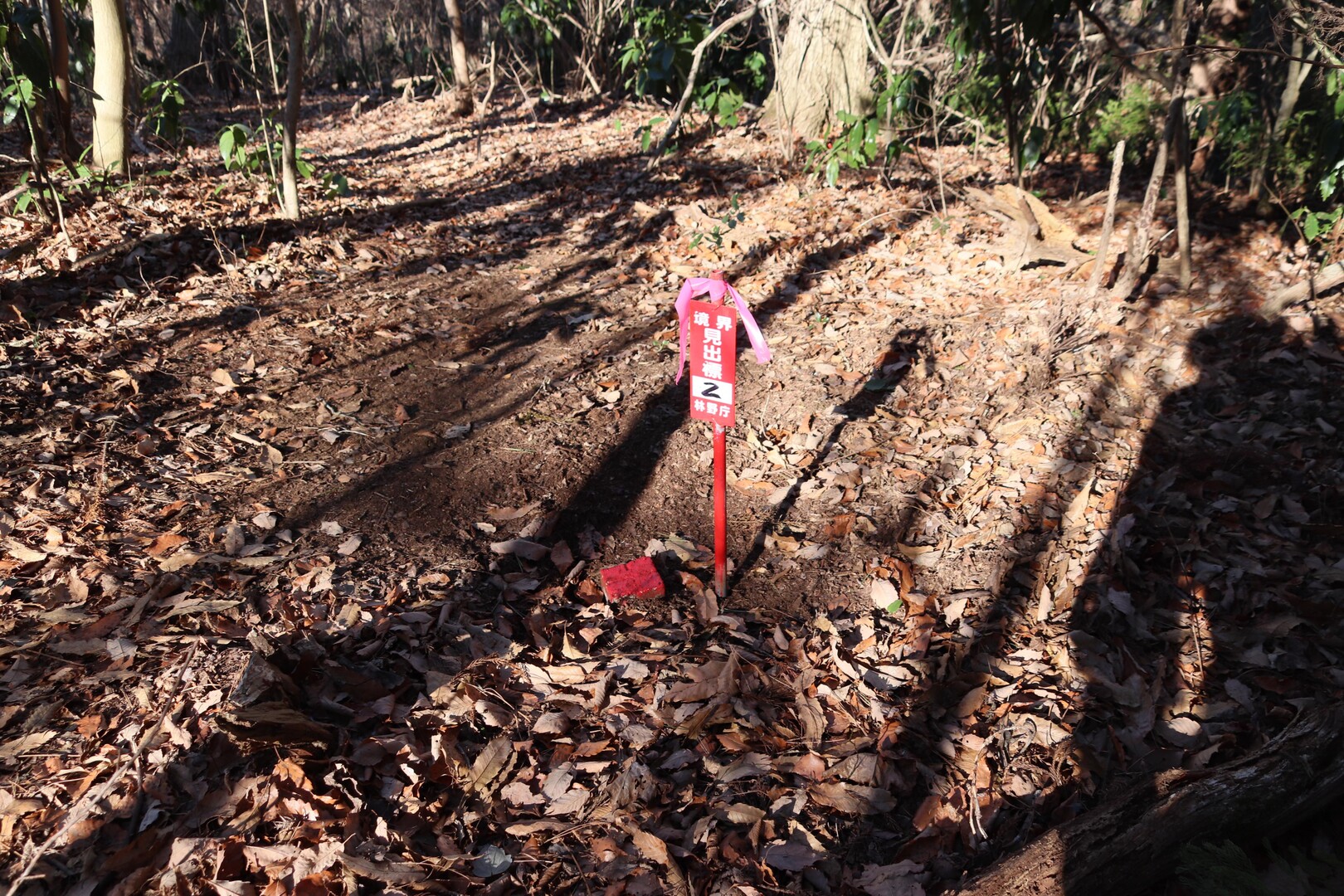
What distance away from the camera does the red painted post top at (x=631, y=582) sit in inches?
138

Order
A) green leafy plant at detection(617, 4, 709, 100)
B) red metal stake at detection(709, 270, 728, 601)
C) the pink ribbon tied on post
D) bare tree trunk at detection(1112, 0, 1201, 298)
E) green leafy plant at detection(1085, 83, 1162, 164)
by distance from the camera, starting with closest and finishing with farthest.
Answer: the pink ribbon tied on post
red metal stake at detection(709, 270, 728, 601)
bare tree trunk at detection(1112, 0, 1201, 298)
green leafy plant at detection(1085, 83, 1162, 164)
green leafy plant at detection(617, 4, 709, 100)

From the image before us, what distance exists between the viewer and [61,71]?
6.81 m

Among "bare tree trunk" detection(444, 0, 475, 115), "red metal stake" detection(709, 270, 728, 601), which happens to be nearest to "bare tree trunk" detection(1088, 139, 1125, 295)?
"red metal stake" detection(709, 270, 728, 601)

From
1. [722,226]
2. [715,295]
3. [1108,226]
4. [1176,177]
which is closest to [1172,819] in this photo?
[715,295]

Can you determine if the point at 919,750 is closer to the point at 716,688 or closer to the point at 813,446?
the point at 716,688

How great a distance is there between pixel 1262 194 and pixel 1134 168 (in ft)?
5.53

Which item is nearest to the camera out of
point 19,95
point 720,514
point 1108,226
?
point 720,514

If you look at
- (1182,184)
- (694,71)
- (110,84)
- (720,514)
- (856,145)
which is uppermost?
(110,84)

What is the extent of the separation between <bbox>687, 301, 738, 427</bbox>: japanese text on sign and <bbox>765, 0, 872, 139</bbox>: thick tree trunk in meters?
6.47

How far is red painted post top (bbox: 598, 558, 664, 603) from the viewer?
3514mm

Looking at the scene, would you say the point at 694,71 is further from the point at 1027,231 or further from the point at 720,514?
the point at 720,514

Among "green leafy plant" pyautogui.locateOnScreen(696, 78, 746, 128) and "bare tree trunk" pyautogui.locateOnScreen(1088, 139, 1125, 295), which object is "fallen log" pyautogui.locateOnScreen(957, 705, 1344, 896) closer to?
"bare tree trunk" pyautogui.locateOnScreen(1088, 139, 1125, 295)

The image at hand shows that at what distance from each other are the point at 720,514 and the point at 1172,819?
1.83 meters

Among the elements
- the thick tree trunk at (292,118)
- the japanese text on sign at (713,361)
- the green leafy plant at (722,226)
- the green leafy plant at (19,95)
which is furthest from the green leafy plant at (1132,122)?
the green leafy plant at (19,95)
